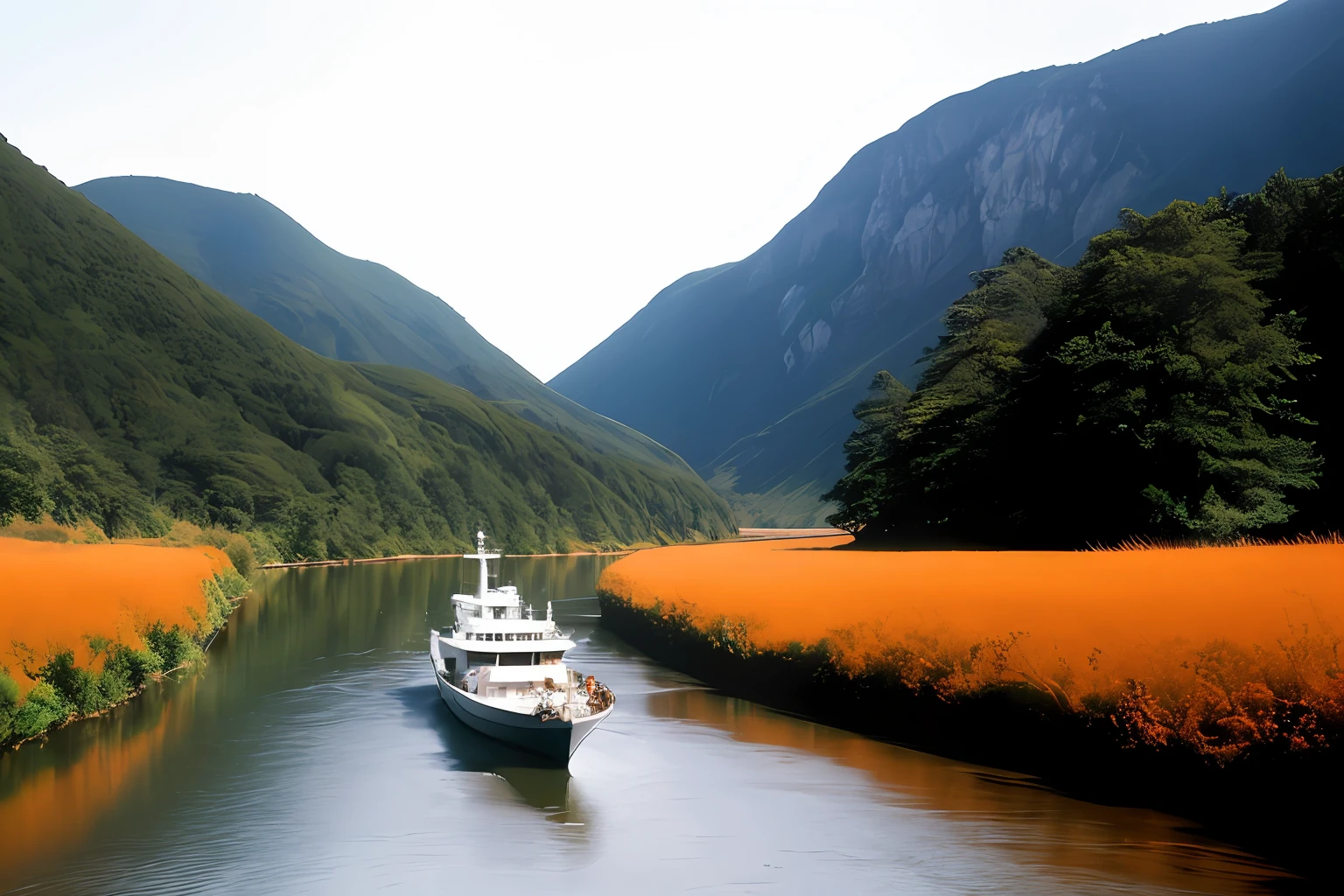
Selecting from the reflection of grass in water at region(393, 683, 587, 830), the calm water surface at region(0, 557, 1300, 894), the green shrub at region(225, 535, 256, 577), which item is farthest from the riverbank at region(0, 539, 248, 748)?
the green shrub at region(225, 535, 256, 577)

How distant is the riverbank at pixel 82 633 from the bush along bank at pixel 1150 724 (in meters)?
31.1

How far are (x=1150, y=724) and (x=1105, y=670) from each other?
9.87ft

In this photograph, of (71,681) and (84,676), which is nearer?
(71,681)

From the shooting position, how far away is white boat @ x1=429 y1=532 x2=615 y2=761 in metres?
41.3

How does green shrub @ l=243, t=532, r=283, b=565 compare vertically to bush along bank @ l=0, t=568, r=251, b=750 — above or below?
above

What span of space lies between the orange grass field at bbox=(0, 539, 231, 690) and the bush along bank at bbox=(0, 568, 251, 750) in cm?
45

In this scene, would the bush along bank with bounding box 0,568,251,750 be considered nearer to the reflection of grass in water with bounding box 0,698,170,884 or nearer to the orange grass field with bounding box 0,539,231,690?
the orange grass field with bounding box 0,539,231,690

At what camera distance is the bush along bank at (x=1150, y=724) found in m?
27.0

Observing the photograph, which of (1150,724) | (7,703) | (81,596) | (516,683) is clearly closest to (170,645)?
(81,596)

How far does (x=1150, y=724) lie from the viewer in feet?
101

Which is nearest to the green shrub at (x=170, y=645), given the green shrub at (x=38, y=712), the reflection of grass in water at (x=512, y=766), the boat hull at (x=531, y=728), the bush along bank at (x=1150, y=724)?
the green shrub at (x=38, y=712)

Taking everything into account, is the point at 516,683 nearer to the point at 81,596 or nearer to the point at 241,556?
the point at 81,596

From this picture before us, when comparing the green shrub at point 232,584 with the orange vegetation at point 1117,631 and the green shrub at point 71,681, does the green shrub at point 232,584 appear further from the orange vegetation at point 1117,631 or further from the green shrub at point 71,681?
the orange vegetation at point 1117,631

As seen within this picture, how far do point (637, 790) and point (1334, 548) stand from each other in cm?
3131
